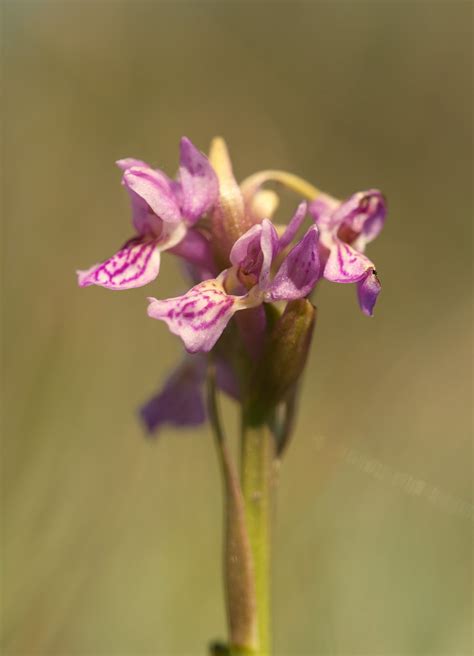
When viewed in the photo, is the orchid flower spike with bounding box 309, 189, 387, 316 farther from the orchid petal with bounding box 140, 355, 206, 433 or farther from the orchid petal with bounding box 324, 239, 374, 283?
the orchid petal with bounding box 140, 355, 206, 433

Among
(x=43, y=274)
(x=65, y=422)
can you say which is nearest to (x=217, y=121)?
(x=43, y=274)

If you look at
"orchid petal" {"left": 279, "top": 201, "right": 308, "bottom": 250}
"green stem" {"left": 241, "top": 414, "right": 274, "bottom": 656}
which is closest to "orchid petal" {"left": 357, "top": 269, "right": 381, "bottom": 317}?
"orchid petal" {"left": 279, "top": 201, "right": 308, "bottom": 250}

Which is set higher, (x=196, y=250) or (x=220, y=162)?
(x=220, y=162)

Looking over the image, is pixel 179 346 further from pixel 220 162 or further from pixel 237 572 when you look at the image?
pixel 237 572

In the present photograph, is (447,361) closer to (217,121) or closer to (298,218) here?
(298,218)

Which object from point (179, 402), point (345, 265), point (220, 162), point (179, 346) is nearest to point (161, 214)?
point (220, 162)

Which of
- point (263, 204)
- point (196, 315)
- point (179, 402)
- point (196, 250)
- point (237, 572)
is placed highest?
point (263, 204)

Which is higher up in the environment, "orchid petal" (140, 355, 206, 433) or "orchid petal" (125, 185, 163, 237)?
"orchid petal" (125, 185, 163, 237)

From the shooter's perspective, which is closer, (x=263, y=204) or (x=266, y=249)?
(x=266, y=249)
